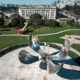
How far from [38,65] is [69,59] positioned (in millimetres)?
8851

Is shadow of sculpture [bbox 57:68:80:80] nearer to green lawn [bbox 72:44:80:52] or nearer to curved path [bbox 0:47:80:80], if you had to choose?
curved path [bbox 0:47:80:80]

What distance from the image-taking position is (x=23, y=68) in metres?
25.5

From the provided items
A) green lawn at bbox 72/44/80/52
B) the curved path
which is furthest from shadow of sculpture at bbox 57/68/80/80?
green lawn at bbox 72/44/80/52

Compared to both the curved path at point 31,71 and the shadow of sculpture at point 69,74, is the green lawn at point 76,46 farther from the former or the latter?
the shadow of sculpture at point 69,74

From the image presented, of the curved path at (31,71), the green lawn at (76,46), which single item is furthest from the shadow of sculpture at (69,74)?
the green lawn at (76,46)

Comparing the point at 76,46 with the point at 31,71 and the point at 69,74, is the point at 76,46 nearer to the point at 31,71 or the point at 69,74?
the point at 69,74

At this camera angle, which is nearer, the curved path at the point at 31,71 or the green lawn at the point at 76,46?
the curved path at the point at 31,71

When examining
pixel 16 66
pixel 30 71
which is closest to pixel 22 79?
pixel 30 71

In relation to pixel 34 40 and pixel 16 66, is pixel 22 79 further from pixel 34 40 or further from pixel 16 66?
pixel 34 40

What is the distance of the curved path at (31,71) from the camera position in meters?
22.7

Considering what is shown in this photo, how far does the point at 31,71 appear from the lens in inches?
964

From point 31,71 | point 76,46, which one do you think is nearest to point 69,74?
point 31,71

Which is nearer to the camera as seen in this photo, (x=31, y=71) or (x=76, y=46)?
(x=31, y=71)

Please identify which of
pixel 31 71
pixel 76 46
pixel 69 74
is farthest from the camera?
pixel 76 46
